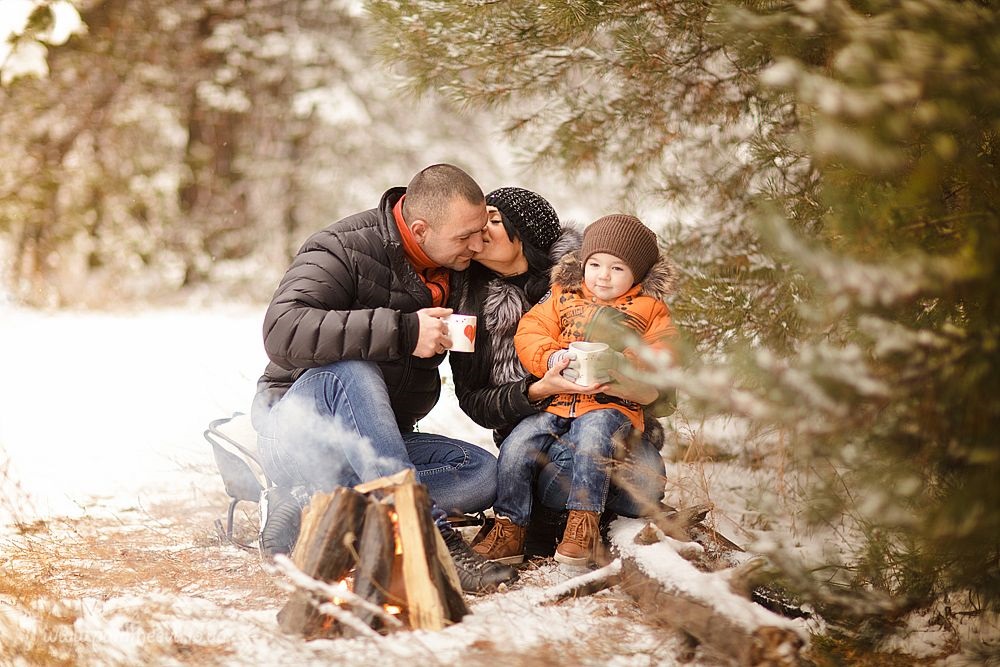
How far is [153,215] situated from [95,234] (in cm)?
62

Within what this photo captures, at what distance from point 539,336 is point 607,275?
0.31m

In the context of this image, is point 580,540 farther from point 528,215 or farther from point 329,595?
point 528,215

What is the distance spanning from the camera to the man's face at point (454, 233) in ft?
10.1

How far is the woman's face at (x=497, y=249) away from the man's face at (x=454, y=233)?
0.19 feet

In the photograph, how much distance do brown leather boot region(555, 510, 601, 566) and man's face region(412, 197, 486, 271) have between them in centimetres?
97

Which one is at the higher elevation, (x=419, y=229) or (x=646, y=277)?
(x=419, y=229)

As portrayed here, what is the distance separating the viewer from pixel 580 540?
294 cm

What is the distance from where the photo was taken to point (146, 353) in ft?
23.7

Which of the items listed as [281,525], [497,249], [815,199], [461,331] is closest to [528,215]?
[497,249]

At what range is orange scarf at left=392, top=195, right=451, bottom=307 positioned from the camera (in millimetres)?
3229

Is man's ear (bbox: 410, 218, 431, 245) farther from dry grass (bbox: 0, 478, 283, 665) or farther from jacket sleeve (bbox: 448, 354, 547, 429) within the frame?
Result: dry grass (bbox: 0, 478, 283, 665)

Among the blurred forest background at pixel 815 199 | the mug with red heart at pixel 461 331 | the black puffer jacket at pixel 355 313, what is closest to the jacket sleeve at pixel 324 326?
the black puffer jacket at pixel 355 313

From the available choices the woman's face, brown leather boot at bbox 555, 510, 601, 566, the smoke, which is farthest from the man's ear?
brown leather boot at bbox 555, 510, 601, 566

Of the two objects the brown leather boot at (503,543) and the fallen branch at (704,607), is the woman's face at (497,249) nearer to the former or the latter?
the brown leather boot at (503,543)
